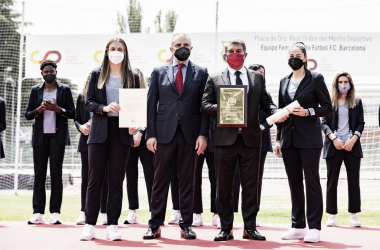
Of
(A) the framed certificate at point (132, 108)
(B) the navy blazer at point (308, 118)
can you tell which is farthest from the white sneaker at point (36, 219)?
(B) the navy blazer at point (308, 118)

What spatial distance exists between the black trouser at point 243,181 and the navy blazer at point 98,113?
3.21 feet

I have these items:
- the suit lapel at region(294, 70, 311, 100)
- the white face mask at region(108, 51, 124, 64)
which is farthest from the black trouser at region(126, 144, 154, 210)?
the suit lapel at region(294, 70, 311, 100)

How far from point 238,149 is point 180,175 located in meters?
0.70

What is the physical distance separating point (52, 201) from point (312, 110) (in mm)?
3678

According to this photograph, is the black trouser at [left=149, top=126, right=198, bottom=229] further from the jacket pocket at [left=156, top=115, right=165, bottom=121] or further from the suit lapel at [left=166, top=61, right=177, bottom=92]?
the suit lapel at [left=166, top=61, right=177, bottom=92]

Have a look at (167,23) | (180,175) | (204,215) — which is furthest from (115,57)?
(167,23)

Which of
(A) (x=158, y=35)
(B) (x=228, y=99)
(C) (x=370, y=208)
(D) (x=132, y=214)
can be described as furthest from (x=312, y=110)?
(A) (x=158, y=35)

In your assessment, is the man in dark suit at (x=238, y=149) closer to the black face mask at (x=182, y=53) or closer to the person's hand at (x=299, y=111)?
the person's hand at (x=299, y=111)

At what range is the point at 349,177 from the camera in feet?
25.5

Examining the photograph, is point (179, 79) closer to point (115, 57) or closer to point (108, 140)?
point (115, 57)

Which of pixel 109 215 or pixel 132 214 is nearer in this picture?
pixel 109 215

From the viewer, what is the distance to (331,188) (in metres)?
7.76

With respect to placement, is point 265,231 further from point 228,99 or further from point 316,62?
point 316,62

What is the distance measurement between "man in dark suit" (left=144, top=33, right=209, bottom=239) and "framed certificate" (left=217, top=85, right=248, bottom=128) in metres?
0.44
